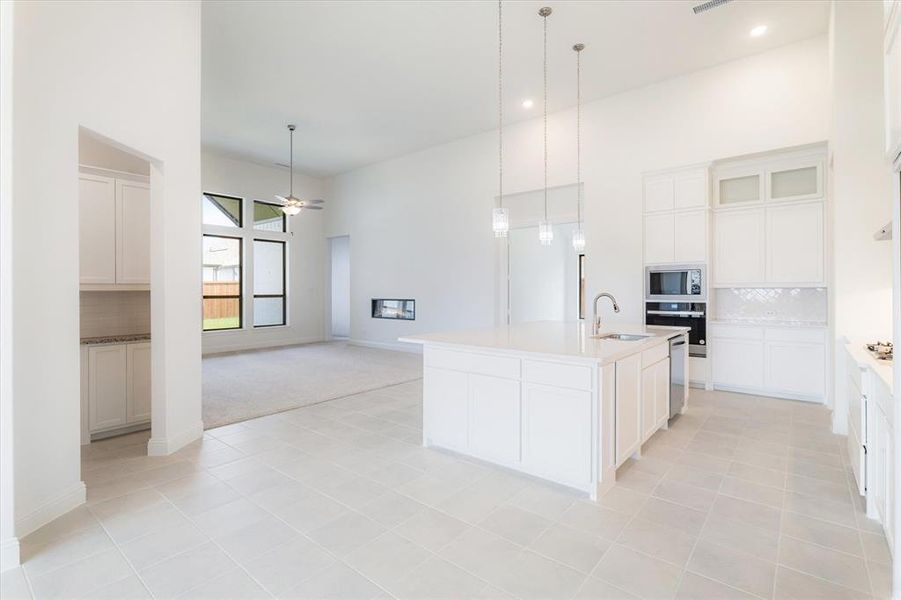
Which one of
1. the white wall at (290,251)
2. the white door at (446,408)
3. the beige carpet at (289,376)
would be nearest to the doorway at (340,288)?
the white wall at (290,251)

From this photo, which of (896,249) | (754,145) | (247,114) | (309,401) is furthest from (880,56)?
(247,114)

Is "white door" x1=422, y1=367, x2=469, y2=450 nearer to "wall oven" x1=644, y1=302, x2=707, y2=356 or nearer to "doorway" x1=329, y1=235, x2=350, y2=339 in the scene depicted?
"wall oven" x1=644, y1=302, x2=707, y2=356

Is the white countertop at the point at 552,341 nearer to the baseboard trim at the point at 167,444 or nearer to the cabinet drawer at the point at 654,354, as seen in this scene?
the cabinet drawer at the point at 654,354

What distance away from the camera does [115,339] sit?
150 inches

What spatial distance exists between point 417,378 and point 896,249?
17.6ft

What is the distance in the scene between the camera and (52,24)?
245 centimetres

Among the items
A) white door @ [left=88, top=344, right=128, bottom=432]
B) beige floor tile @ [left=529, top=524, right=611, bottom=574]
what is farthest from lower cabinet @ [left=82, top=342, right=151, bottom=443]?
beige floor tile @ [left=529, top=524, right=611, bottom=574]

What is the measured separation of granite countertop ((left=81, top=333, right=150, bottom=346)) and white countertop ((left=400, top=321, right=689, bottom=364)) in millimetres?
2568

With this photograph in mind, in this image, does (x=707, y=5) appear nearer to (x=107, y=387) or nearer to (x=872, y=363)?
(x=872, y=363)

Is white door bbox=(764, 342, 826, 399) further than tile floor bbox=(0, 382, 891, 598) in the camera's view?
Yes

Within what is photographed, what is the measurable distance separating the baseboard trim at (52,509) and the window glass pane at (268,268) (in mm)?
7462

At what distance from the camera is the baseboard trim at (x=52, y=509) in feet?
7.38

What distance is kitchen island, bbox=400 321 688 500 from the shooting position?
265 cm

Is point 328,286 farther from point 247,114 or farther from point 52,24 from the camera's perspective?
Result: point 52,24
